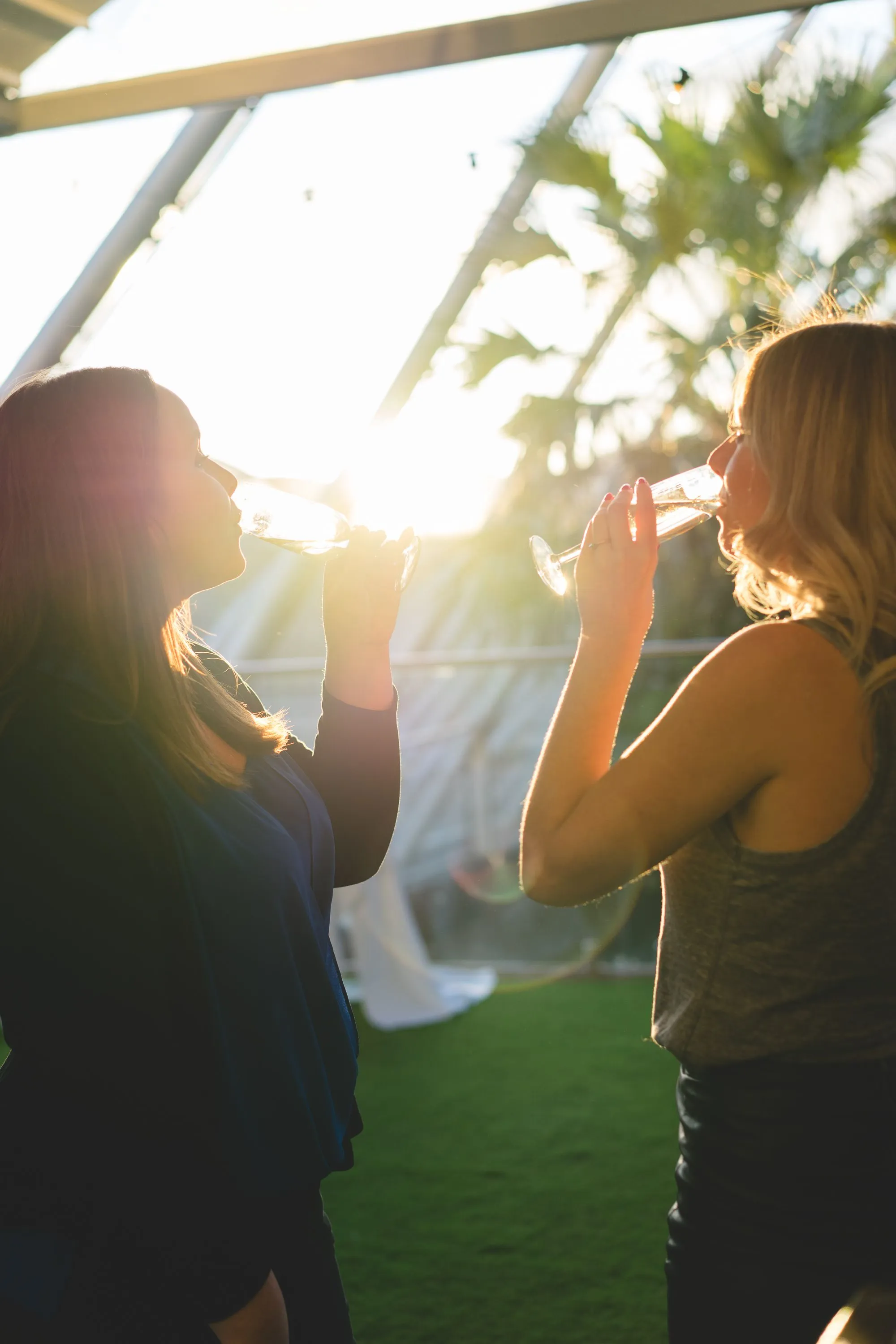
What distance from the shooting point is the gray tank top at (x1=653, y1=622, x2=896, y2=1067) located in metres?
0.88

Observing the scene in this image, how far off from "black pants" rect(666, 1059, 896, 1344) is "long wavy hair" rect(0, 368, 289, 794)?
52 cm

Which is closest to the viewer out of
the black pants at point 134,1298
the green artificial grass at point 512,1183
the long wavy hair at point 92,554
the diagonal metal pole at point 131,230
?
the black pants at point 134,1298

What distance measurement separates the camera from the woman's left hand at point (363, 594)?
3.91 ft

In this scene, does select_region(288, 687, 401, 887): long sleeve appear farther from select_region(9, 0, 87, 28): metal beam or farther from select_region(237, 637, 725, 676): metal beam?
select_region(237, 637, 725, 676): metal beam

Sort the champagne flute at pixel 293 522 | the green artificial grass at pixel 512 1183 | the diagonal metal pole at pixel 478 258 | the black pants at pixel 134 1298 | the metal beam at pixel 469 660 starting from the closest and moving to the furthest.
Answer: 1. the black pants at pixel 134 1298
2. the champagne flute at pixel 293 522
3. the green artificial grass at pixel 512 1183
4. the metal beam at pixel 469 660
5. the diagonal metal pole at pixel 478 258

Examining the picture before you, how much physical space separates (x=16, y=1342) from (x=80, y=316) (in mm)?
3155

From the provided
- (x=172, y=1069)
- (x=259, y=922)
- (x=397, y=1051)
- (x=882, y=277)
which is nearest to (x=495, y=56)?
(x=259, y=922)

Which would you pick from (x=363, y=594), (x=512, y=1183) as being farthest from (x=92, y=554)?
(x=512, y=1183)

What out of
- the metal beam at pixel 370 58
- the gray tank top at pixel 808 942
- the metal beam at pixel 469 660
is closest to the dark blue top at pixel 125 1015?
the gray tank top at pixel 808 942

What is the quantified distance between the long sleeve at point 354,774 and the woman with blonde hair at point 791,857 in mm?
288

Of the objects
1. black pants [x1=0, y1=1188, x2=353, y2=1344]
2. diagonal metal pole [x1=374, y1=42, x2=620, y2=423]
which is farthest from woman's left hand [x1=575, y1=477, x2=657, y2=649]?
diagonal metal pole [x1=374, y1=42, x2=620, y2=423]

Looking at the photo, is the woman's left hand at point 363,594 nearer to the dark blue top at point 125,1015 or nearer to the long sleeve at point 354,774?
the long sleeve at point 354,774

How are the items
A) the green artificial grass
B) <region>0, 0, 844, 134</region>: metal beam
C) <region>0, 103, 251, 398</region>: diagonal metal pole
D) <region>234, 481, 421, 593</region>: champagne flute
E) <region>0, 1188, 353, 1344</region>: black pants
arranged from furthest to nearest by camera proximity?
<region>0, 103, 251, 398</region>: diagonal metal pole < the green artificial grass < <region>0, 0, 844, 134</region>: metal beam < <region>234, 481, 421, 593</region>: champagne flute < <region>0, 1188, 353, 1344</region>: black pants

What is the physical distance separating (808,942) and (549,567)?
1.99ft
